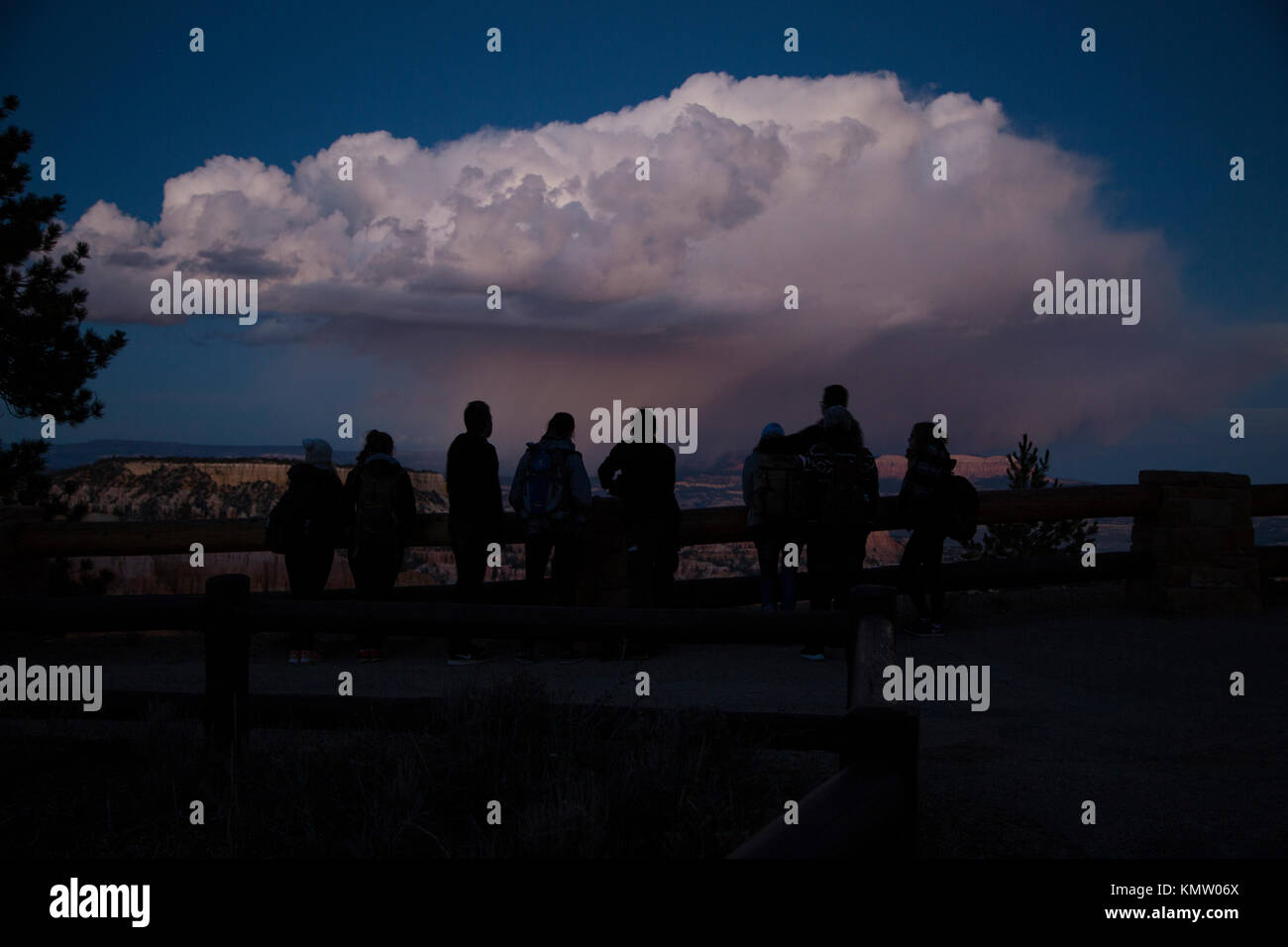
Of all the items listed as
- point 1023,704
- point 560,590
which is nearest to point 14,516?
point 560,590

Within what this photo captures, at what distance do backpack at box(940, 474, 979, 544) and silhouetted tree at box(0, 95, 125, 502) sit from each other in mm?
9819

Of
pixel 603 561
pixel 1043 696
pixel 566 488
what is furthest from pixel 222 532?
pixel 1043 696

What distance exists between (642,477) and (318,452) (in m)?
3.10

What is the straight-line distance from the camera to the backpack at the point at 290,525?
9172 mm

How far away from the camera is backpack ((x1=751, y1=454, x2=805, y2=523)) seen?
29.3ft

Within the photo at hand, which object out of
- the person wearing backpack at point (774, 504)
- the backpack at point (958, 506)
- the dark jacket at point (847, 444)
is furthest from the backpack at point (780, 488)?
the backpack at point (958, 506)

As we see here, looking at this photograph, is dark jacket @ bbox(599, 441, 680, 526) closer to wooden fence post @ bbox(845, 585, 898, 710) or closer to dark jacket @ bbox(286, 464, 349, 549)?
dark jacket @ bbox(286, 464, 349, 549)

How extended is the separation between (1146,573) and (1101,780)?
6.37m

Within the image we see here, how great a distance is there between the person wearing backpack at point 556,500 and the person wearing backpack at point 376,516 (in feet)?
3.65

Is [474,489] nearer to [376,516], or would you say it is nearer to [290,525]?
[376,516]

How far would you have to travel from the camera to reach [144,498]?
37.9 meters

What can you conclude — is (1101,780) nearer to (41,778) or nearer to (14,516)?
(41,778)

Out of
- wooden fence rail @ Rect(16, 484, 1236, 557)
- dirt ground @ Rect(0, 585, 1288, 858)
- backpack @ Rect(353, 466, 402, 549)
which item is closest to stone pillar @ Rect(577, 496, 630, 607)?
wooden fence rail @ Rect(16, 484, 1236, 557)

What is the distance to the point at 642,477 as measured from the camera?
9.04 metres
